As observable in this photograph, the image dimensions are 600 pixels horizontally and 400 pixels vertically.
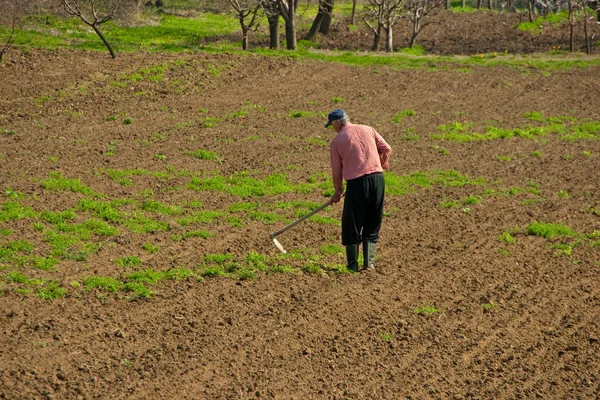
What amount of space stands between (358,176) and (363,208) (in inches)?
16.4

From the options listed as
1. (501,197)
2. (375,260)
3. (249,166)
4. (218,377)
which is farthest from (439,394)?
(249,166)

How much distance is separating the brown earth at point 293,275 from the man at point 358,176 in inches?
22.6

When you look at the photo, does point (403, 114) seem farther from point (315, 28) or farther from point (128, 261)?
point (315, 28)

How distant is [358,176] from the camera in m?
9.91

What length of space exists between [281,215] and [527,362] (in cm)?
530

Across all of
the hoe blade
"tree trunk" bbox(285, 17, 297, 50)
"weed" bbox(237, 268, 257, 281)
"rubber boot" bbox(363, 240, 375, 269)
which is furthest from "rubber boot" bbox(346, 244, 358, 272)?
"tree trunk" bbox(285, 17, 297, 50)

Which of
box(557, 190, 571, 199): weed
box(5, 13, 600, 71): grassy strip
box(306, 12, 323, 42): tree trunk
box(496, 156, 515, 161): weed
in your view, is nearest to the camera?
box(557, 190, 571, 199): weed

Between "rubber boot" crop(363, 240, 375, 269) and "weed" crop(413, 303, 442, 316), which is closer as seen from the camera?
"weed" crop(413, 303, 442, 316)

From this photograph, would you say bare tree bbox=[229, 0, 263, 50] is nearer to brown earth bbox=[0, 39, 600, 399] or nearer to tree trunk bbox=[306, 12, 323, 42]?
tree trunk bbox=[306, 12, 323, 42]

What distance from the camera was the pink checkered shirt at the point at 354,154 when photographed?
32.4 ft

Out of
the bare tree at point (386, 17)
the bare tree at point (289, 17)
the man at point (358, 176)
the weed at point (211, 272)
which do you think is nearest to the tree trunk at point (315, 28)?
the bare tree at point (386, 17)

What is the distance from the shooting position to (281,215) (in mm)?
12508

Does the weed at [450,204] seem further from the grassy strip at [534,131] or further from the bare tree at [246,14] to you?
the bare tree at [246,14]

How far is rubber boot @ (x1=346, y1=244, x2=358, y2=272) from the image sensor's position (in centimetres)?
1027
